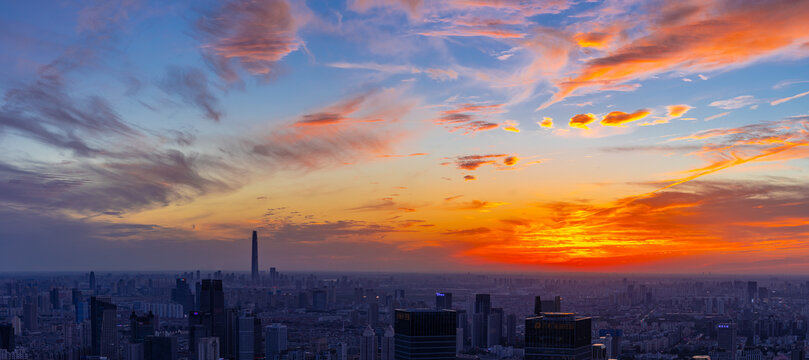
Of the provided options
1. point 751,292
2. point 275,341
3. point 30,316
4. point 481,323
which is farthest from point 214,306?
point 751,292

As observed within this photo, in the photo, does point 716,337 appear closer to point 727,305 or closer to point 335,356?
point 727,305

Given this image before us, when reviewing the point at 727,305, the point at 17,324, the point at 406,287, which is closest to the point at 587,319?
the point at 17,324

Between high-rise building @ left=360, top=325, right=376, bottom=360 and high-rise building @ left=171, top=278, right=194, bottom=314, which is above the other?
high-rise building @ left=360, top=325, right=376, bottom=360

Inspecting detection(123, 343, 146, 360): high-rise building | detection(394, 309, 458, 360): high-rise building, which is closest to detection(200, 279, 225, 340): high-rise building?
detection(123, 343, 146, 360): high-rise building

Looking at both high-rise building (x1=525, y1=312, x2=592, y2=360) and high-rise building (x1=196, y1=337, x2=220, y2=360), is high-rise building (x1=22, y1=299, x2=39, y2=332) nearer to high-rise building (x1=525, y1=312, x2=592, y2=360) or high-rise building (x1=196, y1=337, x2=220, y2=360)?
high-rise building (x1=196, y1=337, x2=220, y2=360)

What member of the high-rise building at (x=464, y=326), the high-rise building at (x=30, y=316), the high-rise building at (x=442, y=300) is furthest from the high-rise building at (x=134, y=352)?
the high-rise building at (x=30, y=316)

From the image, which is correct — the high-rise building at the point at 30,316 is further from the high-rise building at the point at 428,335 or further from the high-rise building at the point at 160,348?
the high-rise building at the point at 428,335

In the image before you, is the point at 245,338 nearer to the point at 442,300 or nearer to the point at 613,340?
the point at 442,300
